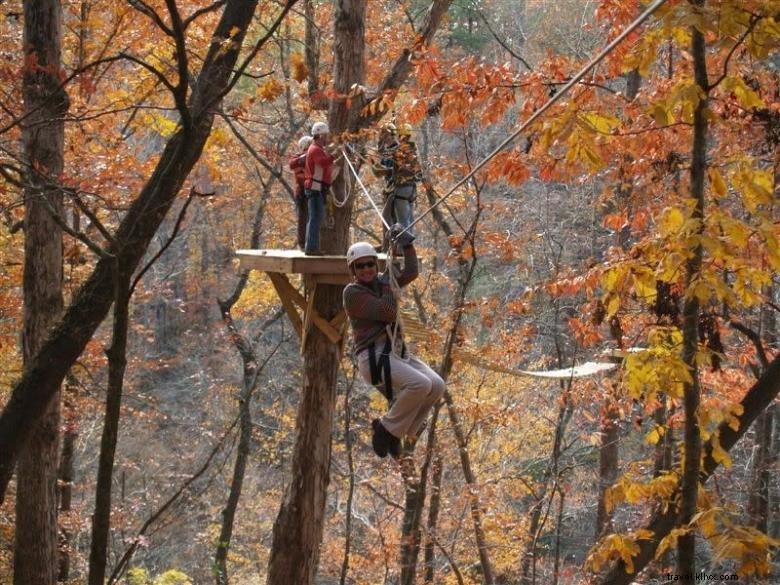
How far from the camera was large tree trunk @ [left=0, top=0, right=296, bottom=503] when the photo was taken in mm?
4789

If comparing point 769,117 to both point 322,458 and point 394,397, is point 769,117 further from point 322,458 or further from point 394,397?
point 322,458

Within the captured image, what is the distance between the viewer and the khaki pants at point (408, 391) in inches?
195

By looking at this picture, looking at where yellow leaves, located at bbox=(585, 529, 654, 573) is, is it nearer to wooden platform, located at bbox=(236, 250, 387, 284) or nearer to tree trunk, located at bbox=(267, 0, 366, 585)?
wooden platform, located at bbox=(236, 250, 387, 284)

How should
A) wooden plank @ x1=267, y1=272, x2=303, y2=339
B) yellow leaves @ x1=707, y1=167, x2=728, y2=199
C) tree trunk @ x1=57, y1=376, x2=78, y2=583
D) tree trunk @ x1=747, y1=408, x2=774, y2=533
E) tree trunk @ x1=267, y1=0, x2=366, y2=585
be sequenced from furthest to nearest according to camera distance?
tree trunk @ x1=57, y1=376, x2=78, y2=583 < tree trunk @ x1=747, y1=408, x2=774, y2=533 < tree trunk @ x1=267, y1=0, x2=366, y2=585 < wooden plank @ x1=267, y1=272, x2=303, y2=339 < yellow leaves @ x1=707, y1=167, x2=728, y2=199

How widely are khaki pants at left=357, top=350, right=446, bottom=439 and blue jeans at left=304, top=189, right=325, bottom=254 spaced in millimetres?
1816

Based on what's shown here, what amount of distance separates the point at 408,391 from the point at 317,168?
246cm

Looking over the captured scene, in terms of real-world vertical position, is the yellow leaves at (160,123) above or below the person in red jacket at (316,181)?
above

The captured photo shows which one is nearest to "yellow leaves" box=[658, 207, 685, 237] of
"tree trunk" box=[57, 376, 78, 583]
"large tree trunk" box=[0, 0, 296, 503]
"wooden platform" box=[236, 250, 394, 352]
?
"large tree trunk" box=[0, 0, 296, 503]

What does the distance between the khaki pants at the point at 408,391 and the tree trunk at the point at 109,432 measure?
1.67 meters

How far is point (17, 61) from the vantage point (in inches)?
295

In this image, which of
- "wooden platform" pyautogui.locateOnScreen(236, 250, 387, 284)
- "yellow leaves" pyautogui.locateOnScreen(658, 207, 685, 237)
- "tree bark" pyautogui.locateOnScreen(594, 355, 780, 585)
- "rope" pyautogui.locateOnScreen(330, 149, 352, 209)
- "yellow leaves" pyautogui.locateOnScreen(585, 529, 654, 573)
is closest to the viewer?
"yellow leaves" pyautogui.locateOnScreen(658, 207, 685, 237)

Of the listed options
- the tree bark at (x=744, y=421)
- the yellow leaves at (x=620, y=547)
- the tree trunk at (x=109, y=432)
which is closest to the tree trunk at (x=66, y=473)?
the tree trunk at (x=109, y=432)

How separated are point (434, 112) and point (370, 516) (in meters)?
13.8

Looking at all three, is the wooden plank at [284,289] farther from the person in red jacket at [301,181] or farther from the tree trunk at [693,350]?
the tree trunk at [693,350]
